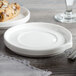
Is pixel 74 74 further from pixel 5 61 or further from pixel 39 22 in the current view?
pixel 39 22

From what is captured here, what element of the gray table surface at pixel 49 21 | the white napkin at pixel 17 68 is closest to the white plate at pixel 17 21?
the gray table surface at pixel 49 21

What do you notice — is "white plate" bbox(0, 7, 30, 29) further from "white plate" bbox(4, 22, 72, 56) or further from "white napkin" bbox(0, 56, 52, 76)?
"white napkin" bbox(0, 56, 52, 76)

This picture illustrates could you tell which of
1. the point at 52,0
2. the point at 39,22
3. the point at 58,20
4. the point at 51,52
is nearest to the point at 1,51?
the point at 51,52

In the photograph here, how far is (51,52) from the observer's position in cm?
114

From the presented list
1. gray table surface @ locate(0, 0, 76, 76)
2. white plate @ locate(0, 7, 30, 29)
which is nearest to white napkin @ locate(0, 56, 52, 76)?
gray table surface @ locate(0, 0, 76, 76)

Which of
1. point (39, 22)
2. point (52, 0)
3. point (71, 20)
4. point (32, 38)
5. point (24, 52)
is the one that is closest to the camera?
point (24, 52)

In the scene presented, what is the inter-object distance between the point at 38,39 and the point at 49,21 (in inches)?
12.2

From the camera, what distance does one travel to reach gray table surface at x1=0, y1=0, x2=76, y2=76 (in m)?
1.04

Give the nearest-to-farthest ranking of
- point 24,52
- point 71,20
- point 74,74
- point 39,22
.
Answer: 1. point 74,74
2. point 24,52
3. point 39,22
4. point 71,20

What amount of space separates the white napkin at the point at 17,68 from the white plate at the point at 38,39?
0.25ft

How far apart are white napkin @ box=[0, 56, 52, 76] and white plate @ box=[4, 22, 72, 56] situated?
0.25 ft

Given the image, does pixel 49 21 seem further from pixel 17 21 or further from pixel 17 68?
pixel 17 68

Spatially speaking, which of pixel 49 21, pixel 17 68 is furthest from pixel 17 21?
pixel 17 68

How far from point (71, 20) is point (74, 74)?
606 mm
